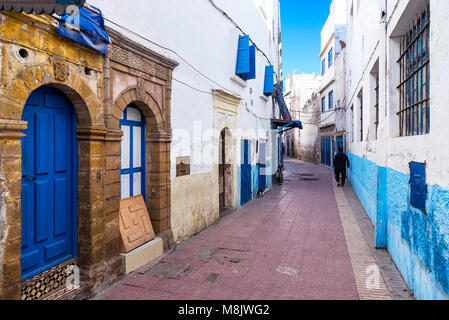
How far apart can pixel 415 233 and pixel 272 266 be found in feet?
6.61

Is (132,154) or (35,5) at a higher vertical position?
(35,5)

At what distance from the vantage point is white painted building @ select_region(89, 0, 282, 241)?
15.9 ft

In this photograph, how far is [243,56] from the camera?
8.55 metres

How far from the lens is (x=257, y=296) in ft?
12.1

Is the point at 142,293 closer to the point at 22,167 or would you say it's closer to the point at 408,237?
the point at 22,167

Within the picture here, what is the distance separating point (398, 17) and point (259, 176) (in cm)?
760

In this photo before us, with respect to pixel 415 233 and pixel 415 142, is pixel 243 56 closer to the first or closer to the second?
pixel 415 142

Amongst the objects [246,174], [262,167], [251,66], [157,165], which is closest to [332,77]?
[262,167]

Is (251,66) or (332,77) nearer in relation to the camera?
(251,66)

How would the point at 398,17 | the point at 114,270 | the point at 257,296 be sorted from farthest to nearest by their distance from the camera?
the point at 398,17
the point at 114,270
the point at 257,296

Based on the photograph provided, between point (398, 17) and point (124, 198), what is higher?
point (398, 17)

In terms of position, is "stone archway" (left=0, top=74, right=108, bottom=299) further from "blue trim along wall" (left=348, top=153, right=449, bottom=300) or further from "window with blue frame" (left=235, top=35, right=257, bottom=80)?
"window with blue frame" (left=235, top=35, right=257, bottom=80)

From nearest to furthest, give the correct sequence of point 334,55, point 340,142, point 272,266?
1. point 272,266
2. point 340,142
3. point 334,55
